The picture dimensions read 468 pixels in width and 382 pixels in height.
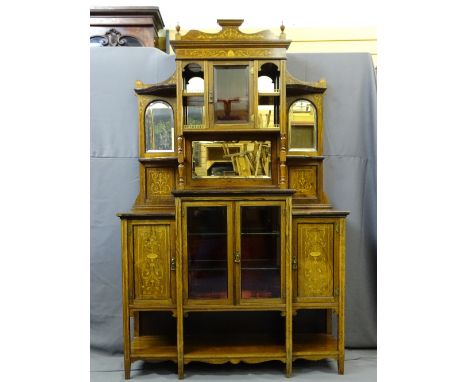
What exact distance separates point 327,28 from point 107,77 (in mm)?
1809

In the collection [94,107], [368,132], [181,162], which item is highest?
[94,107]

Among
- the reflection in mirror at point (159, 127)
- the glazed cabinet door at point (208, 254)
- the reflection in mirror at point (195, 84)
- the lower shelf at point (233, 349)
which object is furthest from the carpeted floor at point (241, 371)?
the reflection in mirror at point (195, 84)

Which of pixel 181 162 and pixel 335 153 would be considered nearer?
pixel 181 162

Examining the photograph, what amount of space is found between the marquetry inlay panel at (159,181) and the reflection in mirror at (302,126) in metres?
0.90

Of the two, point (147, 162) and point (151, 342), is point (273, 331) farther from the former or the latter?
point (147, 162)

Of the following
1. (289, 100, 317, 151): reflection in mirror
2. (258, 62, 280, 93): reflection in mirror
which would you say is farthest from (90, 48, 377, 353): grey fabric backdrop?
(258, 62, 280, 93): reflection in mirror

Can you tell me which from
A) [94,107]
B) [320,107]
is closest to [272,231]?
[320,107]

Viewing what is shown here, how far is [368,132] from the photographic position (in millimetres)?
2914

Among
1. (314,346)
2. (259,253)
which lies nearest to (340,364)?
(314,346)

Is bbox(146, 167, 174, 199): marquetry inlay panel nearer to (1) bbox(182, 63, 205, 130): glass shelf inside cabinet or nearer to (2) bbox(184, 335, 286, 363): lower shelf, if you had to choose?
(1) bbox(182, 63, 205, 130): glass shelf inside cabinet

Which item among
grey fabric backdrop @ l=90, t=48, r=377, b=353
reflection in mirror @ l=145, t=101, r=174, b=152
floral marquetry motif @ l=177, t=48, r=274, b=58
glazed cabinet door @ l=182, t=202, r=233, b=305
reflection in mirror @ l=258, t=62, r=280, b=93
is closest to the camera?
glazed cabinet door @ l=182, t=202, r=233, b=305

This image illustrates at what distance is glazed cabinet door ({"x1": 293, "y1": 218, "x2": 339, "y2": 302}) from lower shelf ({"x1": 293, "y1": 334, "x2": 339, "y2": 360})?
0.36 metres

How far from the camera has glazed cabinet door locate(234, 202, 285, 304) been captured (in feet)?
7.86

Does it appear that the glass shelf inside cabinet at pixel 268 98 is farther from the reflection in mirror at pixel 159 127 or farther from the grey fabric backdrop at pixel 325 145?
the reflection in mirror at pixel 159 127
